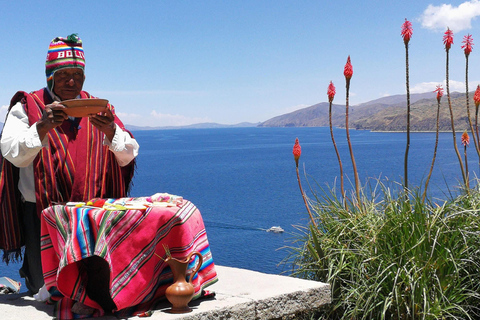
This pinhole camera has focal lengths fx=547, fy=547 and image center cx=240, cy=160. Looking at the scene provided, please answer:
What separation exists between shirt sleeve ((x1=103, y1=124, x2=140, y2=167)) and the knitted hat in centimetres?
47

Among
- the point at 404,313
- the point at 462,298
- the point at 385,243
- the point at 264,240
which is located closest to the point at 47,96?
the point at 385,243

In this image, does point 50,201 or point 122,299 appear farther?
point 50,201

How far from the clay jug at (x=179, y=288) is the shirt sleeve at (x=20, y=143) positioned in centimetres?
98

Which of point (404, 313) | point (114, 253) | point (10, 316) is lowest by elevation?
point (404, 313)

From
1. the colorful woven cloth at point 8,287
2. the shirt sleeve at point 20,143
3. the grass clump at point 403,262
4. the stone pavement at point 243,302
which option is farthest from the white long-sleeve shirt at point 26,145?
the grass clump at point 403,262

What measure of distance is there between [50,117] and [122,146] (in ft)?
1.56

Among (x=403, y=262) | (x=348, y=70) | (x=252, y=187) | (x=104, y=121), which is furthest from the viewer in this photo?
(x=252, y=187)

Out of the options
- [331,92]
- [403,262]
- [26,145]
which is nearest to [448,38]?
[331,92]

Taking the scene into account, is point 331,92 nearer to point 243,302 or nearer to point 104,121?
point 243,302

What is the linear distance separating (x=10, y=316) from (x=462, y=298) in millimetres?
2910

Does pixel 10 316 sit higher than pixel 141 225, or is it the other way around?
pixel 141 225

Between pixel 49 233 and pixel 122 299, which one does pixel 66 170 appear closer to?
pixel 49 233

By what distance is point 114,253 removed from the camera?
9.82ft

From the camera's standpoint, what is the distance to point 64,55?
3320 mm
